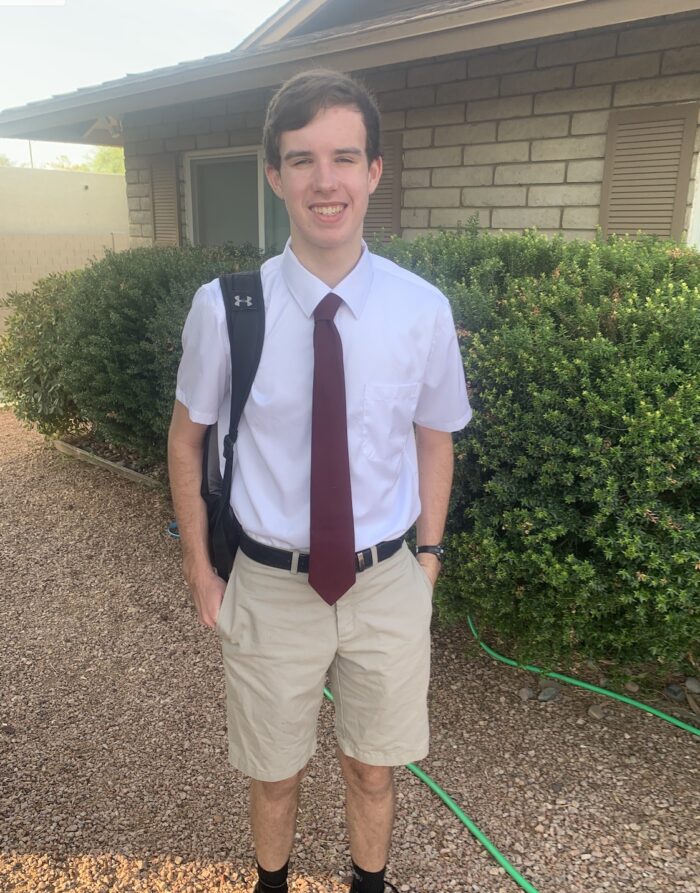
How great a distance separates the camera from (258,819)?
1.89 meters

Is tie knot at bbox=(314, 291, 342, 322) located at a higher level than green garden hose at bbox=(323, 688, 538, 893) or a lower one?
higher

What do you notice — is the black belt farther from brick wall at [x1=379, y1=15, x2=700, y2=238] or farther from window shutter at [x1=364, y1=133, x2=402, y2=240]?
window shutter at [x1=364, y1=133, x2=402, y2=240]

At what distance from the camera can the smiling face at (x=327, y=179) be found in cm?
162

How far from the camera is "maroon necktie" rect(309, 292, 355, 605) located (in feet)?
5.24

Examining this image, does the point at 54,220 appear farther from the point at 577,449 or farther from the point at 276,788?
the point at 276,788

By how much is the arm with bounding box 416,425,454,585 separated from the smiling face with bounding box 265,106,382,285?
0.60 m

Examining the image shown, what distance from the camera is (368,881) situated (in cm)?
197

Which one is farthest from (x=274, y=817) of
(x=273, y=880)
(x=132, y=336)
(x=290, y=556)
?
(x=132, y=336)

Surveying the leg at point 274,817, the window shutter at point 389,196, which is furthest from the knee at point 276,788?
the window shutter at point 389,196

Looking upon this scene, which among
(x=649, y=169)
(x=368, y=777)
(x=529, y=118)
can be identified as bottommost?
(x=368, y=777)

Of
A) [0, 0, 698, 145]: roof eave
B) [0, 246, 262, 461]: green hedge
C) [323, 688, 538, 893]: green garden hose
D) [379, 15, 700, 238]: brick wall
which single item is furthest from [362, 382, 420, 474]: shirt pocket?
[379, 15, 700, 238]: brick wall

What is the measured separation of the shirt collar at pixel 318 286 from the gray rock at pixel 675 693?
2317 mm

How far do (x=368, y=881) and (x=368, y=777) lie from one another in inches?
13.8

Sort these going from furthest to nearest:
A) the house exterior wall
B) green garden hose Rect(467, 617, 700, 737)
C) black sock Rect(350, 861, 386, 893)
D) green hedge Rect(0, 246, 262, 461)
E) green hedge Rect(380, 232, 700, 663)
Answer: the house exterior wall, green hedge Rect(0, 246, 262, 461), green garden hose Rect(467, 617, 700, 737), green hedge Rect(380, 232, 700, 663), black sock Rect(350, 861, 386, 893)
